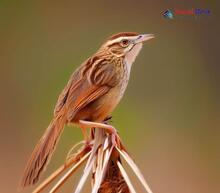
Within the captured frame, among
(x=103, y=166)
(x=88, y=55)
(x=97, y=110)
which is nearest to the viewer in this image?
(x=103, y=166)

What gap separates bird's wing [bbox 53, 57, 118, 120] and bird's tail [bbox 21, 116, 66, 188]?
36 mm

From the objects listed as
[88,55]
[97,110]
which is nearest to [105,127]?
[97,110]

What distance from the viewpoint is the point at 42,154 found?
1.25m

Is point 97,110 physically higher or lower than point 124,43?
lower

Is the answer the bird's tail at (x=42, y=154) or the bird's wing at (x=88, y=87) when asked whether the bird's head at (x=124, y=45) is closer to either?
the bird's wing at (x=88, y=87)

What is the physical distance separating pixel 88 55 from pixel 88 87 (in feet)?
2.22

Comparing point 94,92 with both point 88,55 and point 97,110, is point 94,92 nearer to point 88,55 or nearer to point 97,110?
point 97,110

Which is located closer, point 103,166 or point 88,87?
point 103,166

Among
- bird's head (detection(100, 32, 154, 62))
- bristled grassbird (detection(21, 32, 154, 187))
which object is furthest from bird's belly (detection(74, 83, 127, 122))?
bird's head (detection(100, 32, 154, 62))

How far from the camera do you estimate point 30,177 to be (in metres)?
1.21

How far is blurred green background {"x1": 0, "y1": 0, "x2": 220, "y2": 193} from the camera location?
6.81 feet

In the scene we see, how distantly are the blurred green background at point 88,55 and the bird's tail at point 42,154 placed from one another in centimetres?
71

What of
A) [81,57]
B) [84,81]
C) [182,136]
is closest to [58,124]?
[84,81]

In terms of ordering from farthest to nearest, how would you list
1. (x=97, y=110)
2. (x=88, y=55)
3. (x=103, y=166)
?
(x=88, y=55) → (x=97, y=110) → (x=103, y=166)
